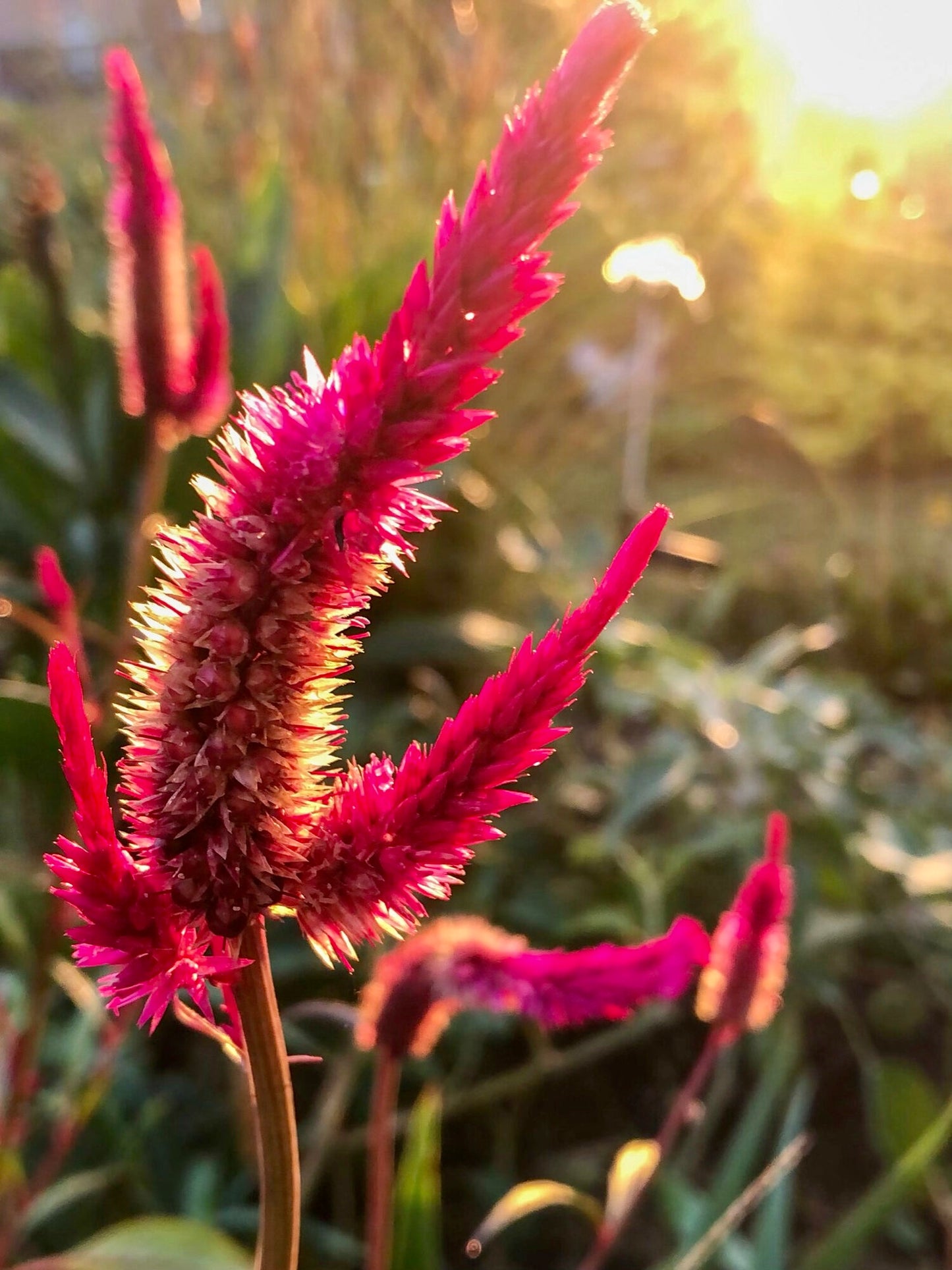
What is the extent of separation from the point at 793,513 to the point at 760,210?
1.01 meters

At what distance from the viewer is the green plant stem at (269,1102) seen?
23 centimetres

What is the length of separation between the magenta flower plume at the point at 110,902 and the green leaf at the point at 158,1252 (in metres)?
0.34

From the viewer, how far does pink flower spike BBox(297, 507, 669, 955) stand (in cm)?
19

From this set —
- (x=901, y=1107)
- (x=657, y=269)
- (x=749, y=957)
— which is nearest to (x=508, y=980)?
(x=749, y=957)

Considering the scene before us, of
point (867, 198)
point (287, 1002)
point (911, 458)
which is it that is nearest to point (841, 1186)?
point (287, 1002)

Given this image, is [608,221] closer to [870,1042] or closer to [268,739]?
[870,1042]

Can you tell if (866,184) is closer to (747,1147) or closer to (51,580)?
(747,1147)

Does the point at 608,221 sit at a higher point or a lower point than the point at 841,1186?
higher

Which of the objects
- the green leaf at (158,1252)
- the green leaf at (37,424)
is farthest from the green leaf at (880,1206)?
the green leaf at (37,424)

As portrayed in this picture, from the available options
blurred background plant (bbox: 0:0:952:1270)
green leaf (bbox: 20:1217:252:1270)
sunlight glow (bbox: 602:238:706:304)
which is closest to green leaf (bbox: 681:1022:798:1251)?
blurred background plant (bbox: 0:0:952:1270)

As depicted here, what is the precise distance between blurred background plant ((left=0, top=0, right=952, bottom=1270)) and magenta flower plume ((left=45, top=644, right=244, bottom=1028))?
212 mm

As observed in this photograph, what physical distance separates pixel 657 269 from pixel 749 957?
3.16 ft

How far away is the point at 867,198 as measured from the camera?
5.05 feet

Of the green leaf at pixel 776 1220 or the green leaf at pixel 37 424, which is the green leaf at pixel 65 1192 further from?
the green leaf at pixel 37 424
